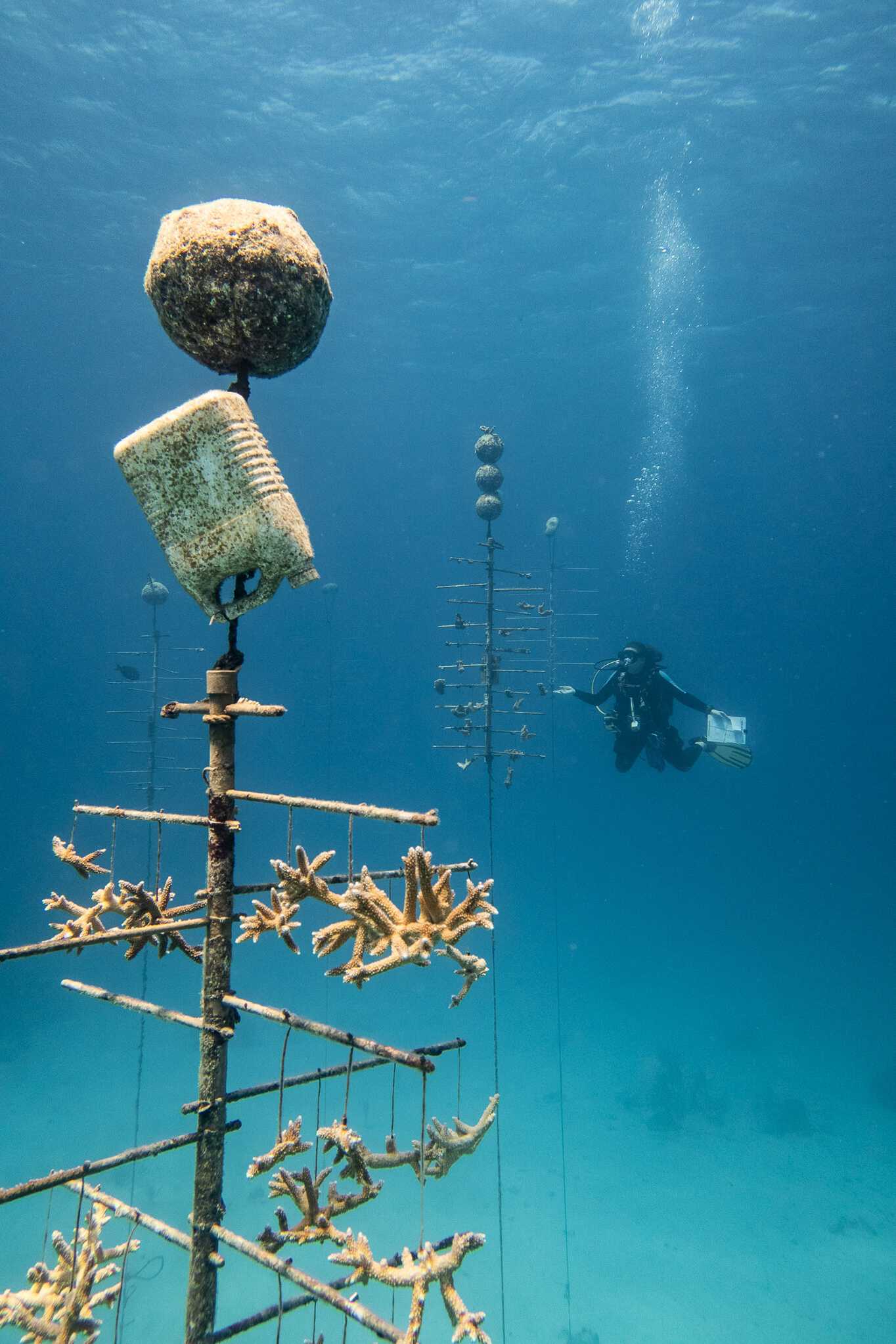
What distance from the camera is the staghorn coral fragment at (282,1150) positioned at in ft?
11.3

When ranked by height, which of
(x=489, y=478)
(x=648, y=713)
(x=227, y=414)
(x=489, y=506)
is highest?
(x=489, y=478)

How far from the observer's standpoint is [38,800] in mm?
66625

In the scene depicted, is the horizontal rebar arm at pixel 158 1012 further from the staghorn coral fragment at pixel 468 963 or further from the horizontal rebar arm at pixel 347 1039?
the staghorn coral fragment at pixel 468 963

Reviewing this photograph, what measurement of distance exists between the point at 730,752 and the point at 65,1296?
58.6 feet

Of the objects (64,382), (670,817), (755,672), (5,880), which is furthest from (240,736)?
(755,672)

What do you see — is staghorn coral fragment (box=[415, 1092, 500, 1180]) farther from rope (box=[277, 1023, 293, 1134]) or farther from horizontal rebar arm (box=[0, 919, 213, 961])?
horizontal rebar arm (box=[0, 919, 213, 961])

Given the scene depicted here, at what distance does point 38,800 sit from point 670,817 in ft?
251

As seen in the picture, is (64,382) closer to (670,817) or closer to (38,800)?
(38,800)

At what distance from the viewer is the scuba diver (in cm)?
1812

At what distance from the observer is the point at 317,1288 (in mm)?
3150

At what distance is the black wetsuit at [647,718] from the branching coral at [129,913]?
46.4 feet

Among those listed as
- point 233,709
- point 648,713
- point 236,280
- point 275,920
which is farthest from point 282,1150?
point 648,713

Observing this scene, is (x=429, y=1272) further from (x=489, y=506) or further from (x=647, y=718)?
(x=647, y=718)

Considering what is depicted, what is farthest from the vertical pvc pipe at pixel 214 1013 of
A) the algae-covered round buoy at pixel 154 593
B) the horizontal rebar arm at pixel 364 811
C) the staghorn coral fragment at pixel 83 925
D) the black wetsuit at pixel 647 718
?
the algae-covered round buoy at pixel 154 593
